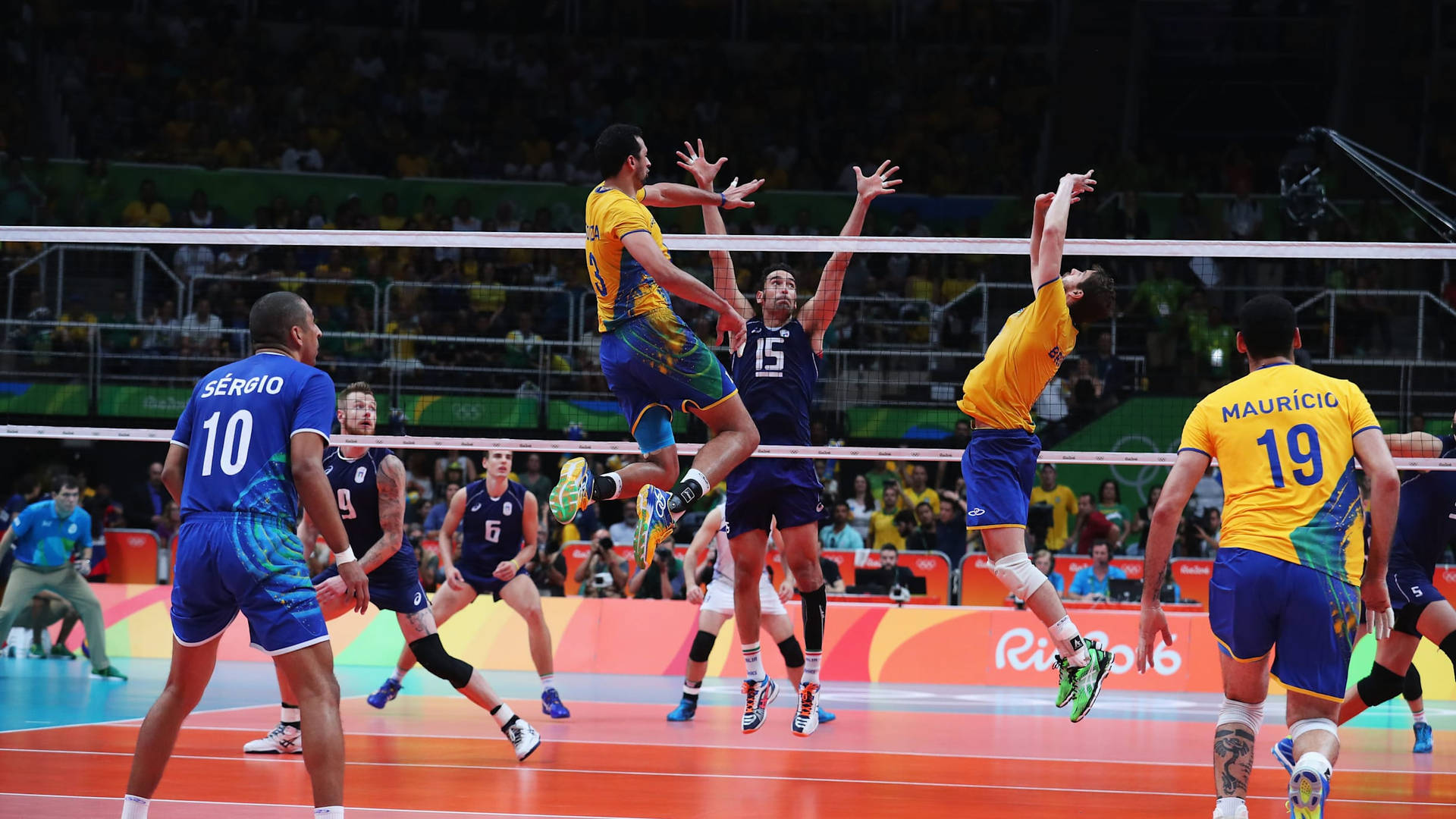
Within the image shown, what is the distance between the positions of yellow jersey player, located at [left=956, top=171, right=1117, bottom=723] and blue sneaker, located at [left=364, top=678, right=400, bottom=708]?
632 cm

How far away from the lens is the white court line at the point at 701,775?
8.55 m

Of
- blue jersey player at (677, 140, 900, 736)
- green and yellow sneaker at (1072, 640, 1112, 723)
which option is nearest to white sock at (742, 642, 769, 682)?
blue jersey player at (677, 140, 900, 736)

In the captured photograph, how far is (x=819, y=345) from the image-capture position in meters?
9.69

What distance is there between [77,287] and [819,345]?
14372 millimetres

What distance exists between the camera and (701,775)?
892cm

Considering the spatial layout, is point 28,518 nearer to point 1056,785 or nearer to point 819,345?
point 819,345

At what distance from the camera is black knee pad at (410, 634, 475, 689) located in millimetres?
9383

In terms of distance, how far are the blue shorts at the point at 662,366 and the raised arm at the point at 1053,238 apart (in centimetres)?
191

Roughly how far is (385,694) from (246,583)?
22.4 ft

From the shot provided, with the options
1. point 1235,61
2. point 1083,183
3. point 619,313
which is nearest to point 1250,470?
point 1083,183

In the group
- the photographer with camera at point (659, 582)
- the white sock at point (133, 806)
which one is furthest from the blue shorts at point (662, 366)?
the photographer with camera at point (659, 582)

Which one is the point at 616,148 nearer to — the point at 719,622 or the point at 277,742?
the point at 277,742

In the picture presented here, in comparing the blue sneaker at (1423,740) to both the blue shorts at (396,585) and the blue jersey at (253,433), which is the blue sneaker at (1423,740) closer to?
the blue shorts at (396,585)

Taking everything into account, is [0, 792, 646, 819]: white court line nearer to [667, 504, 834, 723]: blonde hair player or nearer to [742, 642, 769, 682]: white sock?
[742, 642, 769, 682]: white sock
